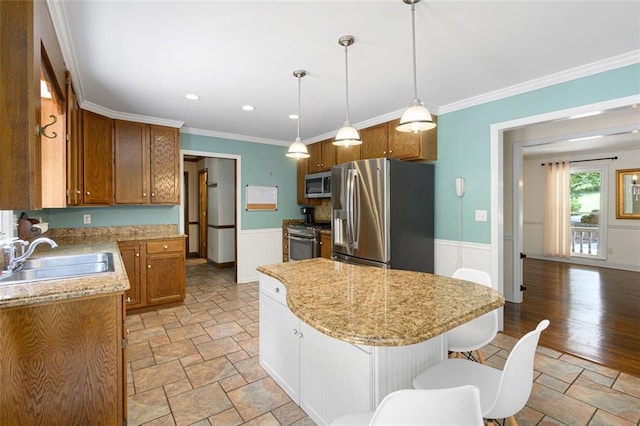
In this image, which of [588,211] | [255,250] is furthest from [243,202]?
[588,211]

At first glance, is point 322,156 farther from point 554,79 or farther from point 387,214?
point 554,79

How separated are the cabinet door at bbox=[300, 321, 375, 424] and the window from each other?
24.5ft

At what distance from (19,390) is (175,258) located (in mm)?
2552

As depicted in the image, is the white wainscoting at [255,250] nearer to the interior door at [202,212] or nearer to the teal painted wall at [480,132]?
the interior door at [202,212]

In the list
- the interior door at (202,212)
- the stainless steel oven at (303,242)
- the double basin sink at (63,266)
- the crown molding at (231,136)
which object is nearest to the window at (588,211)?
the stainless steel oven at (303,242)

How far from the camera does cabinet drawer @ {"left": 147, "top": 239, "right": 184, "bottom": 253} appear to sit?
374cm

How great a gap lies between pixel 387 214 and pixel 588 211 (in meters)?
6.29

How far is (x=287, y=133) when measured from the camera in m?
4.83

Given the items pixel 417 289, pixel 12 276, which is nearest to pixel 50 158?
pixel 12 276

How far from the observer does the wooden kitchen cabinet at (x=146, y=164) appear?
3.71 m

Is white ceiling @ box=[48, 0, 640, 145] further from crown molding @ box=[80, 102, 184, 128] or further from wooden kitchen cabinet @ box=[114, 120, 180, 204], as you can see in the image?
wooden kitchen cabinet @ box=[114, 120, 180, 204]

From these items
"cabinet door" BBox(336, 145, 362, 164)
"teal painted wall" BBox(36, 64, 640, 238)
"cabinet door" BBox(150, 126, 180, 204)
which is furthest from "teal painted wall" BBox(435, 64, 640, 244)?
"cabinet door" BBox(150, 126, 180, 204)

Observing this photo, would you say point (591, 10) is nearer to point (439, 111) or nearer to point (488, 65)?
point (488, 65)

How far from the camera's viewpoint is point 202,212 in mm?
7145
